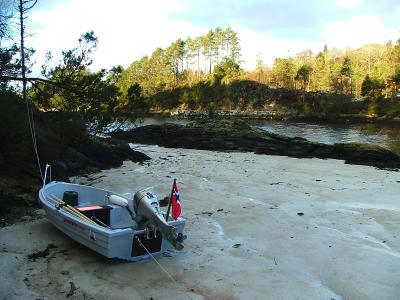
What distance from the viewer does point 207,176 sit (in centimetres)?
1750

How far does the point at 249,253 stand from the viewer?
28.0ft

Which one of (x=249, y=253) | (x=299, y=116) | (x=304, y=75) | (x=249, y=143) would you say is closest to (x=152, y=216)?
(x=249, y=253)

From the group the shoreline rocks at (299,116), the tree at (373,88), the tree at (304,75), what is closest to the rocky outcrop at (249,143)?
the shoreline rocks at (299,116)

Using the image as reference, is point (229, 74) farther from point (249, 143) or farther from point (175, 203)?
point (175, 203)

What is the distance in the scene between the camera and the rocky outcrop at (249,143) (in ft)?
73.7

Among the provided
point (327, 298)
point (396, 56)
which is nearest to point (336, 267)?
point (327, 298)

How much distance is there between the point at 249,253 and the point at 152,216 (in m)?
2.19

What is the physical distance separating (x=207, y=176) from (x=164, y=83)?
100582 mm

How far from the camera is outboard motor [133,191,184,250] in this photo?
7.33 meters

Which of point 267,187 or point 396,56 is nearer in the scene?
point 267,187

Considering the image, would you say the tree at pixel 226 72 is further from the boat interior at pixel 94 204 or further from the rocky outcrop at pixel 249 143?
the boat interior at pixel 94 204

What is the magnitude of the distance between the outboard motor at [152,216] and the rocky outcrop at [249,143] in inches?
626

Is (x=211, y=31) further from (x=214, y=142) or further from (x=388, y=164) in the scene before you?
(x=388, y=164)

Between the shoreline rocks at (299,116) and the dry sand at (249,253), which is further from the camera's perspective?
the shoreline rocks at (299,116)
